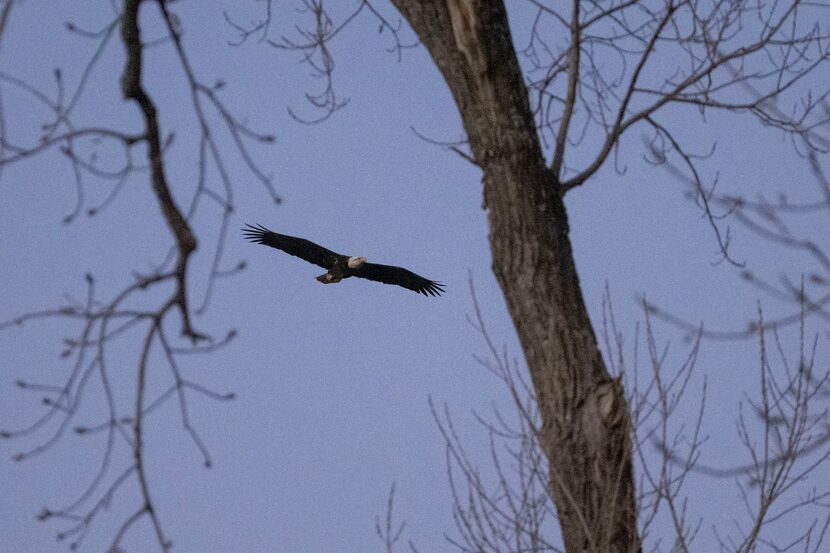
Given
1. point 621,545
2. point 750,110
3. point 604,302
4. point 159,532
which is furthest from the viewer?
point 750,110

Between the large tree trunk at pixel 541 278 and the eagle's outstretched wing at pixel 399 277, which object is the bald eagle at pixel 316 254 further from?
the large tree trunk at pixel 541 278

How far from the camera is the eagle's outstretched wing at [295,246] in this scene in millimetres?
4551

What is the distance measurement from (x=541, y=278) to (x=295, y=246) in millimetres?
1124

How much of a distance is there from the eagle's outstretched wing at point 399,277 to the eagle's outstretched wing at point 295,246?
27cm

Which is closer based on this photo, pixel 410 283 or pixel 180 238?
pixel 180 238

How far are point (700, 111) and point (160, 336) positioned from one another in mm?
3526

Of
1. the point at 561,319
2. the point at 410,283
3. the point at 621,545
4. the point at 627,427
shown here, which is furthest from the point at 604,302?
the point at 410,283

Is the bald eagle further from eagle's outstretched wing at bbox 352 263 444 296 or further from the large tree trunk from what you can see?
the large tree trunk

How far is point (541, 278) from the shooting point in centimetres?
406

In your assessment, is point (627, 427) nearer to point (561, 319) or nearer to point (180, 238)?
point (561, 319)

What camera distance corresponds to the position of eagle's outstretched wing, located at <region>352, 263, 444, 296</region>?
16.2 feet

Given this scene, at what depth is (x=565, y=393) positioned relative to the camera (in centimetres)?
396

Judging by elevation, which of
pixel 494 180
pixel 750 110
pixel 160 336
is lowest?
pixel 160 336

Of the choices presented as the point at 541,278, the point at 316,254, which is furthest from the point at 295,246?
the point at 541,278
